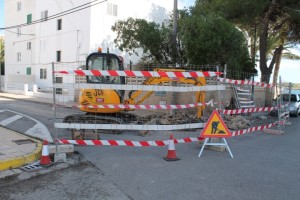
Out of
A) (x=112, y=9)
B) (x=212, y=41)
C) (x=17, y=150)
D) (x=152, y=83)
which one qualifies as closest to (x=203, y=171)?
(x=17, y=150)

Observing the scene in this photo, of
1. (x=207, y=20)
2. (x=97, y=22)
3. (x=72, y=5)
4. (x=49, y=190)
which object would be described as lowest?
(x=49, y=190)

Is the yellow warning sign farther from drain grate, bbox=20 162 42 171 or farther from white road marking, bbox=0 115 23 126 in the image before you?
white road marking, bbox=0 115 23 126

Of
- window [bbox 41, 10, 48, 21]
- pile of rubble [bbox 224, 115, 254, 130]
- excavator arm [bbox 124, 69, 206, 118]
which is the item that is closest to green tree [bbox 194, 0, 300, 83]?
pile of rubble [bbox 224, 115, 254, 130]

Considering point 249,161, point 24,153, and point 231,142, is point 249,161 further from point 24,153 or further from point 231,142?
point 24,153

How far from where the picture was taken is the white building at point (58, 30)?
84.9ft

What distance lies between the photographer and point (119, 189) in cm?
527

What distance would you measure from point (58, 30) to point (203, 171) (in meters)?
26.3

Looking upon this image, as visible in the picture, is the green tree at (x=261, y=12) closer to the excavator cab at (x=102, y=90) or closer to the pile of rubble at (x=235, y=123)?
the pile of rubble at (x=235, y=123)

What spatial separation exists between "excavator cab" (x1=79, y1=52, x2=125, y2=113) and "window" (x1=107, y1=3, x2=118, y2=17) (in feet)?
56.0

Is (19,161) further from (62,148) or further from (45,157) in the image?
(62,148)

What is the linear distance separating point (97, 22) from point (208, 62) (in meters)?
12.8

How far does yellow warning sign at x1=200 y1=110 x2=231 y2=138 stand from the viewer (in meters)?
7.39

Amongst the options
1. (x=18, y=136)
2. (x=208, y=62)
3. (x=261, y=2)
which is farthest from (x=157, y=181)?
(x=261, y=2)

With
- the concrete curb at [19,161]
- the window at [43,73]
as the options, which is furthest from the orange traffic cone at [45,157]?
the window at [43,73]
